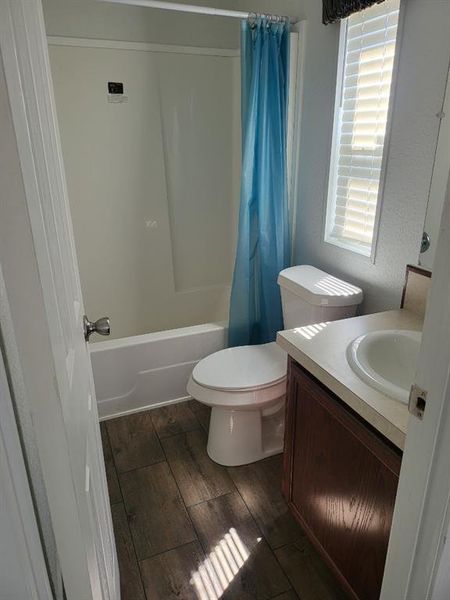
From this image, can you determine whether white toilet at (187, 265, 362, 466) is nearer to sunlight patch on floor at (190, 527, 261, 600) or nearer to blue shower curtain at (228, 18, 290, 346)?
blue shower curtain at (228, 18, 290, 346)

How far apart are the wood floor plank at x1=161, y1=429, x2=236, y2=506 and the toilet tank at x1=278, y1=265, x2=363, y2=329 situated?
0.74 metres

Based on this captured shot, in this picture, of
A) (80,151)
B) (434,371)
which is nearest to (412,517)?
(434,371)

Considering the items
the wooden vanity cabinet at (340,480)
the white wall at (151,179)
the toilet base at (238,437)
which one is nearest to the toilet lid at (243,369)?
the toilet base at (238,437)

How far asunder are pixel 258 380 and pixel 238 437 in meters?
0.31

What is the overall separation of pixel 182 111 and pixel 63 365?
2495mm

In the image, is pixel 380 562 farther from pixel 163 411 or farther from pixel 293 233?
pixel 293 233

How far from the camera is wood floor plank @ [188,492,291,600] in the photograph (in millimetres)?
1385

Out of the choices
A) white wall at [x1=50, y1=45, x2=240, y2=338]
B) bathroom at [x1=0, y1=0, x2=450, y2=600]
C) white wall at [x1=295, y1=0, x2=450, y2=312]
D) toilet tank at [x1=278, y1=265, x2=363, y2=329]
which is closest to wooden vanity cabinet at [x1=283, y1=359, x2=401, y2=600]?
bathroom at [x1=0, y1=0, x2=450, y2=600]

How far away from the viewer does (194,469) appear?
1873 mm

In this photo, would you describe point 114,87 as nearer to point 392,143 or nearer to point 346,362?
point 392,143

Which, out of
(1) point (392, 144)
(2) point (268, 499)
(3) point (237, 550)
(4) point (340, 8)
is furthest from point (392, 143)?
(3) point (237, 550)

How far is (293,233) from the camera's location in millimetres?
2248

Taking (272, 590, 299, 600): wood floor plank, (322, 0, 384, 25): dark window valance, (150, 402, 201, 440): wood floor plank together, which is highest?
(322, 0, 384, 25): dark window valance

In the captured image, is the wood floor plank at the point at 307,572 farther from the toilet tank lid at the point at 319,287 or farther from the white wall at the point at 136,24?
the white wall at the point at 136,24
